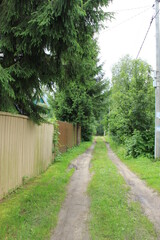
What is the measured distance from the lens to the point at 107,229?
311cm

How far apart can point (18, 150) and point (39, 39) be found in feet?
9.26

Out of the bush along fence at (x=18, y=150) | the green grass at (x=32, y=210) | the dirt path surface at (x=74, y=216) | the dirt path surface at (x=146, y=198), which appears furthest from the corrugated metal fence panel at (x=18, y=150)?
the dirt path surface at (x=146, y=198)

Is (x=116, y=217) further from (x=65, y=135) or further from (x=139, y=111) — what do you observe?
(x=65, y=135)

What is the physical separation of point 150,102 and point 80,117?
615 centimetres

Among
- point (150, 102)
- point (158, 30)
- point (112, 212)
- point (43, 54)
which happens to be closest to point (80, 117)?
point (150, 102)

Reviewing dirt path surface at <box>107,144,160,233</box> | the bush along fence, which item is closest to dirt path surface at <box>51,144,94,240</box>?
dirt path surface at <box>107,144,160,233</box>

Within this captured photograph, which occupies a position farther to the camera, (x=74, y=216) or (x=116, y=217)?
(x=74, y=216)

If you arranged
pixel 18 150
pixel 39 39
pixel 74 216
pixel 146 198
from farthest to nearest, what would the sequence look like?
pixel 18 150, pixel 146 198, pixel 39 39, pixel 74 216

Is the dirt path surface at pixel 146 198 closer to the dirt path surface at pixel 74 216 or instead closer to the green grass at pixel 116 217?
the green grass at pixel 116 217

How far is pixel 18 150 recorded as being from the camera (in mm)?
4973

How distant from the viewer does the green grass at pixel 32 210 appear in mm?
2933

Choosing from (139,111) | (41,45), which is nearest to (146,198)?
(41,45)

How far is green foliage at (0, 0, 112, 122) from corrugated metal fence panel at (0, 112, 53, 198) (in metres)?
0.52

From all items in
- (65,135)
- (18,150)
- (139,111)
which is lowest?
(65,135)
